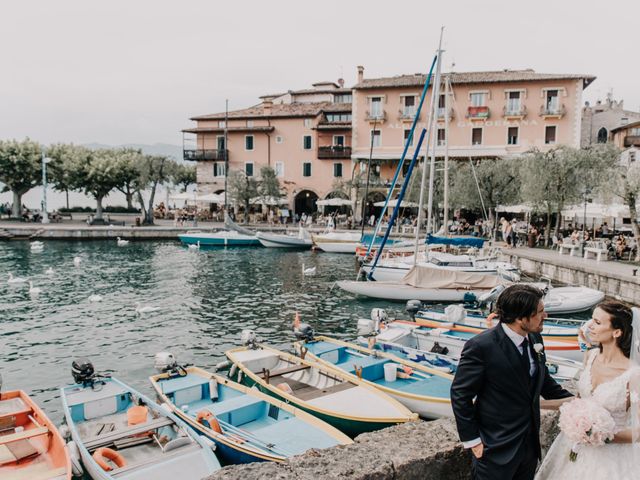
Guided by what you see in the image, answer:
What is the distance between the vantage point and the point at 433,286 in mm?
21422

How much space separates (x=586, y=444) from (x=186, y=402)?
8.40 meters

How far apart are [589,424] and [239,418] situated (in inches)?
283

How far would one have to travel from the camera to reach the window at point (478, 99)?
49969mm

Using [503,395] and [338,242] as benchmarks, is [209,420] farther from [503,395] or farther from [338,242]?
[338,242]

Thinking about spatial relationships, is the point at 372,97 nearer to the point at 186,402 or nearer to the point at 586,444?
the point at 186,402

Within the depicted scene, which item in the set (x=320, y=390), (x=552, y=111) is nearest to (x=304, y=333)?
(x=320, y=390)

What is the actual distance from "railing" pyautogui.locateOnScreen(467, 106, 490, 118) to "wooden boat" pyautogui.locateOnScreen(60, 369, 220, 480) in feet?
152

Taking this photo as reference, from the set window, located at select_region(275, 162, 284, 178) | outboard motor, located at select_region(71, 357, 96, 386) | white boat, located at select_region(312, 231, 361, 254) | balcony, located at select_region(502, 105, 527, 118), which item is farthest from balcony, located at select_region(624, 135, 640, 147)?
outboard motor, located at select_region(71, 357, 96, 386)

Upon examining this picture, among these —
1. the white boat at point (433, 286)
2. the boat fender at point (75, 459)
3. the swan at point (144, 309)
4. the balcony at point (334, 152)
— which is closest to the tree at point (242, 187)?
the balcony at point (334, 152)

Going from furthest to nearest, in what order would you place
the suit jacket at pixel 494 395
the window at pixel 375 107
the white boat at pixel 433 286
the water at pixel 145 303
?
1. the window at pixel 375 107
2. the white boat at pixel 433 286
3. the water at pixel 145 303
4. the suit jacket at pixel 494 395

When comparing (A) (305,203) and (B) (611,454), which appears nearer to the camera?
(B) (611,454)

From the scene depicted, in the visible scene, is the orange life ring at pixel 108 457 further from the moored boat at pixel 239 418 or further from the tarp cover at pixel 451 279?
the tarp cover at pixel 451 279

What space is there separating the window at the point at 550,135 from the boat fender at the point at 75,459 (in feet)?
161

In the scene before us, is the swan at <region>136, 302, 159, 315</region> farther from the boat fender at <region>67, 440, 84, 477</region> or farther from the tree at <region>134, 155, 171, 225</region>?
the tree at <region>134, 155, 171, 225</region>
